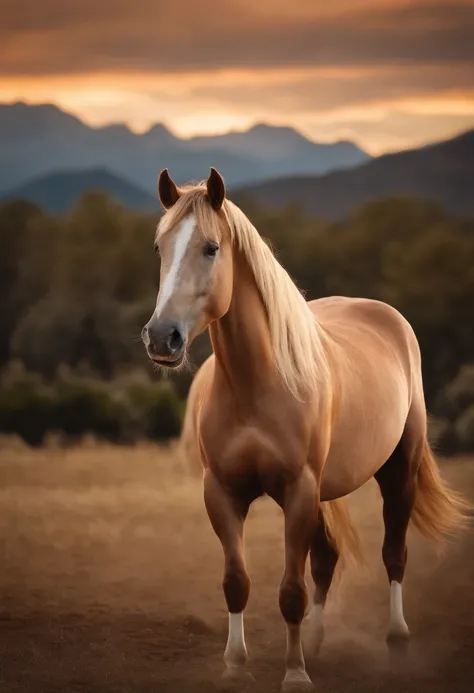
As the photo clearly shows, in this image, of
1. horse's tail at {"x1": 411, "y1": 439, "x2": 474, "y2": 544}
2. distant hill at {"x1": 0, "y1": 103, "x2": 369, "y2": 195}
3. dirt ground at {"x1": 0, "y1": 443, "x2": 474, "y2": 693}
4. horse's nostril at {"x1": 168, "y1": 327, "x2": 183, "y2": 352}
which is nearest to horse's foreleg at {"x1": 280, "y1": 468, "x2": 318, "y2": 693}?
dirt ground at {"x1": 0, "y1": 443, "x2": 474, "y2": 693}

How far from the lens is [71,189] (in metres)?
28.1

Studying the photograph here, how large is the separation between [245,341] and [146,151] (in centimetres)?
2668

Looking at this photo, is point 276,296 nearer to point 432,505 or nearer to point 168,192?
point 168,192

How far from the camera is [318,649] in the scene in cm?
489

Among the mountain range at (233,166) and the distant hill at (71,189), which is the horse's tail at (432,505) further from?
the distant hill at (71,189)

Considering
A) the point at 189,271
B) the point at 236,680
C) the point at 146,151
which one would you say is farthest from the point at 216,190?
the point at 146,151

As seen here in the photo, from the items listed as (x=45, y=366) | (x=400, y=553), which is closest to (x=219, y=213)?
(x=400, y=553)

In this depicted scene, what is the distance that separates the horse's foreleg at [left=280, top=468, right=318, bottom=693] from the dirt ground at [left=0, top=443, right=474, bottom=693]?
15cm

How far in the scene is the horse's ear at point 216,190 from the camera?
3.68 metres

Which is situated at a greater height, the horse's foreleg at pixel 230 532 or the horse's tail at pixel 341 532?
the horse's foreleg at pixel 230 532

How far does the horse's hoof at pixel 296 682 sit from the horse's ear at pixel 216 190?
201 cm

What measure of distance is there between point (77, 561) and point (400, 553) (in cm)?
260

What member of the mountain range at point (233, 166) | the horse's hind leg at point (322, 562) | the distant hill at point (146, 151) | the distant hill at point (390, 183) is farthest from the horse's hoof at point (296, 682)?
the distant hill at point (146, 151)

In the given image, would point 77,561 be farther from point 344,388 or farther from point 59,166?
point 59,166
